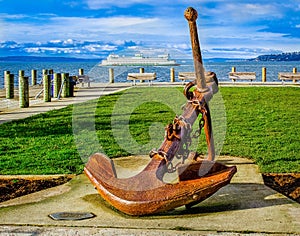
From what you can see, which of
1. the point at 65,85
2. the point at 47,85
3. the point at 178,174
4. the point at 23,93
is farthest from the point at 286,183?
the point at 65,85

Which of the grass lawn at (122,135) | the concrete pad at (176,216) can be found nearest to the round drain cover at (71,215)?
the concrete pad at (176,216)

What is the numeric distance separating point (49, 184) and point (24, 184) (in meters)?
0.30

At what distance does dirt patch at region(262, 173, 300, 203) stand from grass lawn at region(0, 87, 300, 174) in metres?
0.45

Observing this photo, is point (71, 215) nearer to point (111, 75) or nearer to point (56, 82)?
point (56, 82)

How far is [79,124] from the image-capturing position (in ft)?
38.2

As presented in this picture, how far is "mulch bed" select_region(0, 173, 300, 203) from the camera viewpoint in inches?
216

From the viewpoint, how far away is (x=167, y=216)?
4508mm

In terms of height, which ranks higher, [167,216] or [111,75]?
[111,75]

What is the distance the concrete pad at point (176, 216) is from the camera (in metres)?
4.15

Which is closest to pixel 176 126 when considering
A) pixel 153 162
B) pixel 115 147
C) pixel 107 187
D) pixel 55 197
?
pixel 153 162

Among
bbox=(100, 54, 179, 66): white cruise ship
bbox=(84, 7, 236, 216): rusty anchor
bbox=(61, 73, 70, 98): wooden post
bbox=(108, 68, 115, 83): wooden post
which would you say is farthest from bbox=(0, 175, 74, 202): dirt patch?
bbox=(108, 68, 115, 83): wooden post

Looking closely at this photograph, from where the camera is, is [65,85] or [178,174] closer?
[178,174]

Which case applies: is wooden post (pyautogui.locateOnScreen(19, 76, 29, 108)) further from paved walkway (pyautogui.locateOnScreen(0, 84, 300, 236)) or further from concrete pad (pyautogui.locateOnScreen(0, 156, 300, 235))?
concrete pad (pyautogui.locateOnScreen(0, 156, 300, 235))

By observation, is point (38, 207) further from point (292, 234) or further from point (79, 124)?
point (79, 124)
